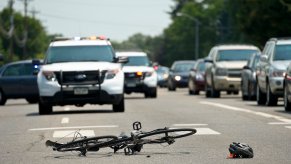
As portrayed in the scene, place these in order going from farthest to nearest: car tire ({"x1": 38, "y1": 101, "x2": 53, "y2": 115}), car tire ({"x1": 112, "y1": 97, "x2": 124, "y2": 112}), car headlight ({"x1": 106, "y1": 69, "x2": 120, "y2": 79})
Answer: car tire ({"x1": 38, "y1": 101, "x2": 53, "y2": 115}), car tire ({"x1": 112, "y1": 97, "x2": 124, "y2": 112}), car headlight ({"x1": 106, "y1": 69, "x2": 120, "y2": 79})

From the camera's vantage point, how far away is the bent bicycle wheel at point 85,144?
13773 millimetres

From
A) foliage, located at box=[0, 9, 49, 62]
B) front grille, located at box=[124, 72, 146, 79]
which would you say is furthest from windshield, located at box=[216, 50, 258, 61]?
foliage, located at box=[0, 9, 49, 62]

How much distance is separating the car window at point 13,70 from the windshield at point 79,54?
1176cm

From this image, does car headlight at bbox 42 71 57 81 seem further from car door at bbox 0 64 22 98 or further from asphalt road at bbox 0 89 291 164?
car door at bbox 0 64 22 98

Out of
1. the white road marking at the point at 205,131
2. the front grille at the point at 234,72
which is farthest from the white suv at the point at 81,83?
the front grille at the point at 234,72

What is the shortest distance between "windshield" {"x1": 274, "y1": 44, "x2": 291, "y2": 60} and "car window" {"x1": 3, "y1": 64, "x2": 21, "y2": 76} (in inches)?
454

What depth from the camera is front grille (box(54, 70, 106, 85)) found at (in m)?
25.8

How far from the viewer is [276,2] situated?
244 ft

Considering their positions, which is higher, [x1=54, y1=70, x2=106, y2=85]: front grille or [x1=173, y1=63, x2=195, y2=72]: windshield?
[x1=54, y1=70, x2=106, y2=85]: front grille

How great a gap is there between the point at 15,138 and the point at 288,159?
596cm

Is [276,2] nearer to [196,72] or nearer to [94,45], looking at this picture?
[196,72]

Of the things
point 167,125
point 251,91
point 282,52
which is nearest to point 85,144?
point 167,125

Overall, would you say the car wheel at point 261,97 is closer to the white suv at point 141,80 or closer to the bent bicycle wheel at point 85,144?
the white suv at point 141,80

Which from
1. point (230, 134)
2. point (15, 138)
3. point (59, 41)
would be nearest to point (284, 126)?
point (230, 134)
